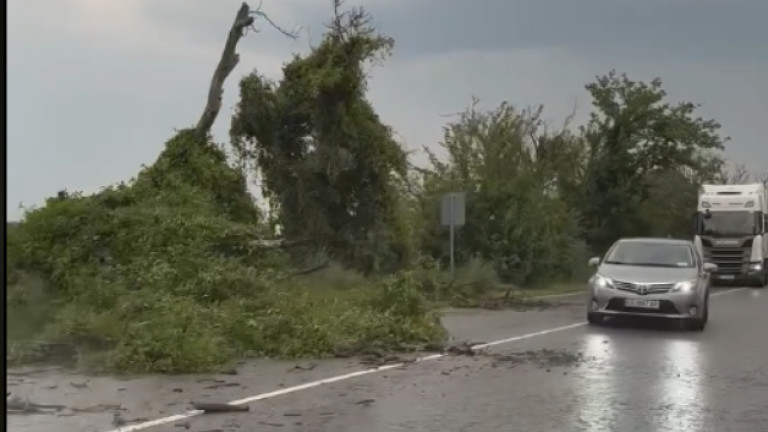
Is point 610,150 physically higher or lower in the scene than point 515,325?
higher

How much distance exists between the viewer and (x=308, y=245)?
25.8m

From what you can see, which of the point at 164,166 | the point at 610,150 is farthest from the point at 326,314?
the point at 610,150

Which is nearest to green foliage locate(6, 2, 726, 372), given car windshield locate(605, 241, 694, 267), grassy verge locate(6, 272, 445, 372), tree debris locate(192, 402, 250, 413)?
grassy verge locate(6, 272, 445, 372)

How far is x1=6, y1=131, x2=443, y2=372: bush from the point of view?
12.7 meters

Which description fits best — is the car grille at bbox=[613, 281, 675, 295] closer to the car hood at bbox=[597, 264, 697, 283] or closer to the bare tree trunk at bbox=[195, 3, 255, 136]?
the car hood at bbox=[597, 264, 697, 283]

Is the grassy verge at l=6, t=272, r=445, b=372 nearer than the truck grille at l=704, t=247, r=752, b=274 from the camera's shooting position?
Yes

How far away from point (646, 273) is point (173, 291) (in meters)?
8.00

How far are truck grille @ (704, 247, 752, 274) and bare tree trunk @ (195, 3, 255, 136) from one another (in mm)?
20107

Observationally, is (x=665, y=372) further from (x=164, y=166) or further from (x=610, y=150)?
(x=610, y=150)

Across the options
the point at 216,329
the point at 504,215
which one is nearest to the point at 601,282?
the point at 216,329

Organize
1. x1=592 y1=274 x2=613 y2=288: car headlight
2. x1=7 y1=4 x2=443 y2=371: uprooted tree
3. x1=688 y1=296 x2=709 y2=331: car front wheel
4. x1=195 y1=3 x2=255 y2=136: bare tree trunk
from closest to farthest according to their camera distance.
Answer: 1. x1=7 y1=4 x2=443 y2=371: uprooted tree
2. x1=592 y1=274 x2=613 y2=288: car headlight
3. x1=688 y1=296 x2=709 y2=331: car front wheel
4. x1=195 y1=3 x2=255 y2=136: bare tree trunk

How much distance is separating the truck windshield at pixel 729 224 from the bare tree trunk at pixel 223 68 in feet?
65.9

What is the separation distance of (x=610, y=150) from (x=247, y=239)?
31.7 m

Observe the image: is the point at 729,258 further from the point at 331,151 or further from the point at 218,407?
the point at 218,407
